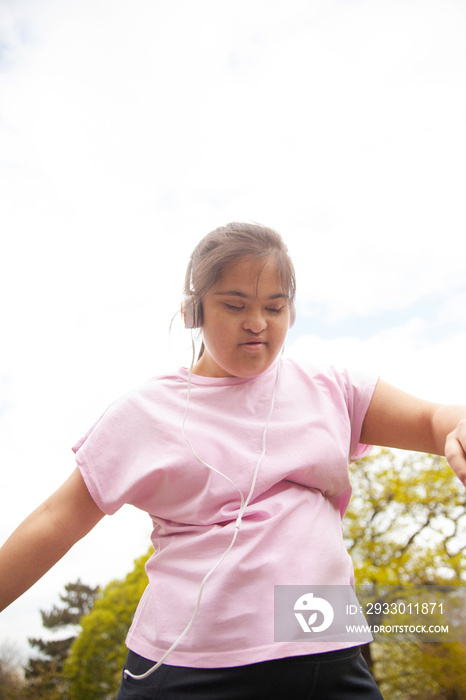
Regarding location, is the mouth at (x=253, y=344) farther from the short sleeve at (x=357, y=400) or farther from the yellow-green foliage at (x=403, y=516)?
the yellow-green foliage at (x=403, y=516)

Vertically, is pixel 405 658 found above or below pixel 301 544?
below

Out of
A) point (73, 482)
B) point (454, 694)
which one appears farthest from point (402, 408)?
point (454, 694)

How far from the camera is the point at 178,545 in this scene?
2.96 ft

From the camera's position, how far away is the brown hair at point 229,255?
1.00 meters

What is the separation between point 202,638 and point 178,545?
0.50 feet

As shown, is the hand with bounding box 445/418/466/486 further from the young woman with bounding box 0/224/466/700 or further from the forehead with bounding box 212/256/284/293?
the forehead with bounding box 212/256/284/293

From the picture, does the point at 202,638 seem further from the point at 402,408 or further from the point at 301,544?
the point at 402,408

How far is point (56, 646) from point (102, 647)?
605 mm

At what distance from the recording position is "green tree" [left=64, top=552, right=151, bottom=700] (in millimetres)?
4203

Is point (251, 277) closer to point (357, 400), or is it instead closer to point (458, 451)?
point (357, 400)

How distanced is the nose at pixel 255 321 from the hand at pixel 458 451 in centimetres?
36

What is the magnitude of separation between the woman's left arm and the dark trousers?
1.17ft

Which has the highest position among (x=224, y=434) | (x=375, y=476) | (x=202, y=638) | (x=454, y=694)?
(x=224, y=434)

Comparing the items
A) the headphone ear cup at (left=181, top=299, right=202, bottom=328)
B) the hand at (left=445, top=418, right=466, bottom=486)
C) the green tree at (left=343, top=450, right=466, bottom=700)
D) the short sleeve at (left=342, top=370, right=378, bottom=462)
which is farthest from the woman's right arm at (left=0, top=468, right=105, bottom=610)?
the green tree at (left=343, top=450, right=466, bottom=700)
